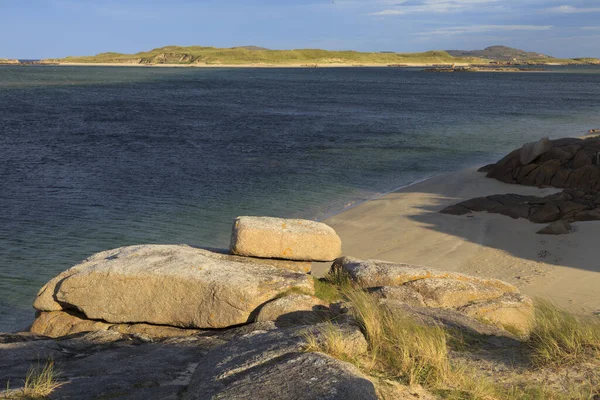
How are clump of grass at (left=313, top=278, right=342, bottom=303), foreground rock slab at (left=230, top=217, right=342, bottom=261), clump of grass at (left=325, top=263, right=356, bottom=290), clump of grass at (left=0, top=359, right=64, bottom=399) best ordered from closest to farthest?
clump of grass at (left=0, top=359, right=64, bottom=399), clump of grass at (left=313, top=278, right=342, bottom=303), clump of grass at (left=325, top=263, right=356, bottom=290), foreground rock slab at (left=230, top=217, right=342, bottom=261)

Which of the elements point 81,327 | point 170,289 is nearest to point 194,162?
point 81,327

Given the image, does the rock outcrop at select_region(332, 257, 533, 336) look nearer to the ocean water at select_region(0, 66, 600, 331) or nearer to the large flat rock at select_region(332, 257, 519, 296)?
the large flat rock at select_region(332, 257, 519, 296)

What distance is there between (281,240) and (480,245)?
778 cm

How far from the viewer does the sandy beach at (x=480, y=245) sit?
13.9 m

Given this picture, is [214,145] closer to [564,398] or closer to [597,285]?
[597,285]

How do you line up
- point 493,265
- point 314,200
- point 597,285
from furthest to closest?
point 314,200
point 493,265
point 597,285

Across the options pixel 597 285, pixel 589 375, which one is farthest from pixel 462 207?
pixel 589 375

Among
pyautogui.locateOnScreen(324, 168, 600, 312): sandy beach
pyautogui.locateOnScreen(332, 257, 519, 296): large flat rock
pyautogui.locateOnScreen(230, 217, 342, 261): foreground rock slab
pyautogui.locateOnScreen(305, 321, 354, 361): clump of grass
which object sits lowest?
pyautogui.locateOnScreen(324, 168, 600, 312): sandy beach

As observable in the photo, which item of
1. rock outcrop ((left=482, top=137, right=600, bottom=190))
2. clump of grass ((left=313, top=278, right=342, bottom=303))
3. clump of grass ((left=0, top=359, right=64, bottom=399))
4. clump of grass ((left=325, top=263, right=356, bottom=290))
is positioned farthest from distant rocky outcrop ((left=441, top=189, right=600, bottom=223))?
clump of grass ((left=0, top=359, right=64, bottom=399))

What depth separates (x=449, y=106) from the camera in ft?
226

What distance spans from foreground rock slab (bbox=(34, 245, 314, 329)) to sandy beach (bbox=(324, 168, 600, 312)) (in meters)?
6.42

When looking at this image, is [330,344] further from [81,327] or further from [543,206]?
[543,206]

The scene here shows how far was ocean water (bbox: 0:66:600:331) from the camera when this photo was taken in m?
17.9

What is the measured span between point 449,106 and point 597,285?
5757cm
